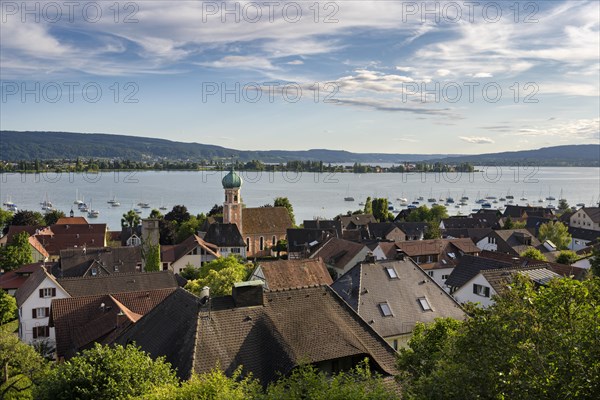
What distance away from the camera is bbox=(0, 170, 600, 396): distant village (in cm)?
1880

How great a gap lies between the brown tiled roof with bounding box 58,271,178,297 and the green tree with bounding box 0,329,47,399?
12266mm

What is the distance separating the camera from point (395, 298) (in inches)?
1235

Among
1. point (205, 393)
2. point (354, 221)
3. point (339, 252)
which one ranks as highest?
point (205, 393)

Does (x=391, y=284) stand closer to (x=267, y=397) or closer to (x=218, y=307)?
(x=218, y=307)

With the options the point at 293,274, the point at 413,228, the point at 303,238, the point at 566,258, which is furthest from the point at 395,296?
the point at 413,228

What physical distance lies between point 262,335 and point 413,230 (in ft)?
255

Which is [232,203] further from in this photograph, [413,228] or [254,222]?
[413,228]

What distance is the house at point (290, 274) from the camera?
40.4m

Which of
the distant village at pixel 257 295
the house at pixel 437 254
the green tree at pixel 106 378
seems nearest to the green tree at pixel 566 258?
the distant village at pixel 257 295

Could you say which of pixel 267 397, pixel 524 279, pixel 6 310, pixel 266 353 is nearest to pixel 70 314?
pixel 6 310

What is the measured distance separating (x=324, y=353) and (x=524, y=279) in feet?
30.4

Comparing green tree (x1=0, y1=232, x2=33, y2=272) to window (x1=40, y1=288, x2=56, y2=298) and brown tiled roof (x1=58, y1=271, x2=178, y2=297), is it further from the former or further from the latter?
window (x1=40, y1=288, x2=56, y2=298)

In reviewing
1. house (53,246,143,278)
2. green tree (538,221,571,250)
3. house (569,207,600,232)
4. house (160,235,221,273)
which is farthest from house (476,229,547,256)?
house (53,246,143,278)

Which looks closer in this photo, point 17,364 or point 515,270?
point 17,364
